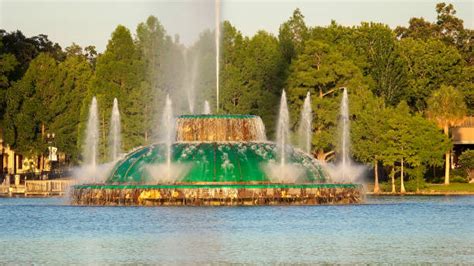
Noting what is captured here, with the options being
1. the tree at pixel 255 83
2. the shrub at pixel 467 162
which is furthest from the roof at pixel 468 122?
the tree at pixel 255 83

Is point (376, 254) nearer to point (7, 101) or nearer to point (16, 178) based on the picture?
point (16, 178)

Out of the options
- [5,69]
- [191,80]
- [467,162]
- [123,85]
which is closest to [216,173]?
[191,80]

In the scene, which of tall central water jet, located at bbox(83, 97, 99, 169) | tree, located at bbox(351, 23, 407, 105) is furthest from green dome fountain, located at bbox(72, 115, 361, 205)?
tree, located at bbox(351, 23, 407, 105)

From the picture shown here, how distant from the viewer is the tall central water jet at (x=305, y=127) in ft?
351

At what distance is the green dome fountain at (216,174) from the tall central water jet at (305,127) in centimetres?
2721

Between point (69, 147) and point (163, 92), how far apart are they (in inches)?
532

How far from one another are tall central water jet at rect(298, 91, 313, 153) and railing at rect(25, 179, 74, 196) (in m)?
18.0

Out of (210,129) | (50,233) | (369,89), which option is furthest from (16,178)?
(50,233)

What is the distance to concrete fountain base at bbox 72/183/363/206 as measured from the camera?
235 ft

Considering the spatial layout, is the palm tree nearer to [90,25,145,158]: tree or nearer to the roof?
the roof

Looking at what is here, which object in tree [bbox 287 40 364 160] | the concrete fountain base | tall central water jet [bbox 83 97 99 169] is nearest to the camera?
the concrete fountain base

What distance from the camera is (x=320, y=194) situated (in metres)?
73.1

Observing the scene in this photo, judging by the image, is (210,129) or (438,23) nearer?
(210,129)

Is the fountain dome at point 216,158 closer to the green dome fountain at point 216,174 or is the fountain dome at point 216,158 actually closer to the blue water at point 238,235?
the green dome fountain at point 216,174
